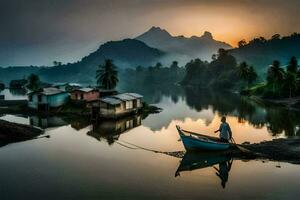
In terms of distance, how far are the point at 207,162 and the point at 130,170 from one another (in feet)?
22.5

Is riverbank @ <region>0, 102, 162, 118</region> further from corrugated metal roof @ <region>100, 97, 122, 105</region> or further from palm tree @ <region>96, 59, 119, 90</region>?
palm tree @ <region>96, 59, 119, 90</region>

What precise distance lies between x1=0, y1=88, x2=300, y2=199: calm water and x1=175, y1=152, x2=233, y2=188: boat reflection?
0.07 m

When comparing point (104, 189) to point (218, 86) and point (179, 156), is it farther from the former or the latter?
point (218, 86)

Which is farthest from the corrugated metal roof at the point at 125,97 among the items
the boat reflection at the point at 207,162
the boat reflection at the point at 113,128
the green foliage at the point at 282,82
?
the green foliage at the point at 282,82

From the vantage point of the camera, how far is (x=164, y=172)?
30.4 m

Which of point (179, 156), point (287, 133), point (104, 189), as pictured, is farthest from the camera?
point (287, 133)

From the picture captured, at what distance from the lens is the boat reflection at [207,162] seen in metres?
30.4

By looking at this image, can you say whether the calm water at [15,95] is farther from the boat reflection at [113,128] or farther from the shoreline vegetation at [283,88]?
the shoreline vegetation at [283,88]

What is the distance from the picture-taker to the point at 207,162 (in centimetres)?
3322

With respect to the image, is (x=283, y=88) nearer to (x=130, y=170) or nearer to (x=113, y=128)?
(x=113, y=128)

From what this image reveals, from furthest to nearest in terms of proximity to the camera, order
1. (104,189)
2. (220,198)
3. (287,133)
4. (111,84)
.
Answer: (111,84), (287,133), (104,189), (220,198)

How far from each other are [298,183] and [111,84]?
62624 millimetres

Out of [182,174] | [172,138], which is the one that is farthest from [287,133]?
[182,174]

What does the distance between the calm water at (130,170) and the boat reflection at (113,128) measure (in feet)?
0.42
